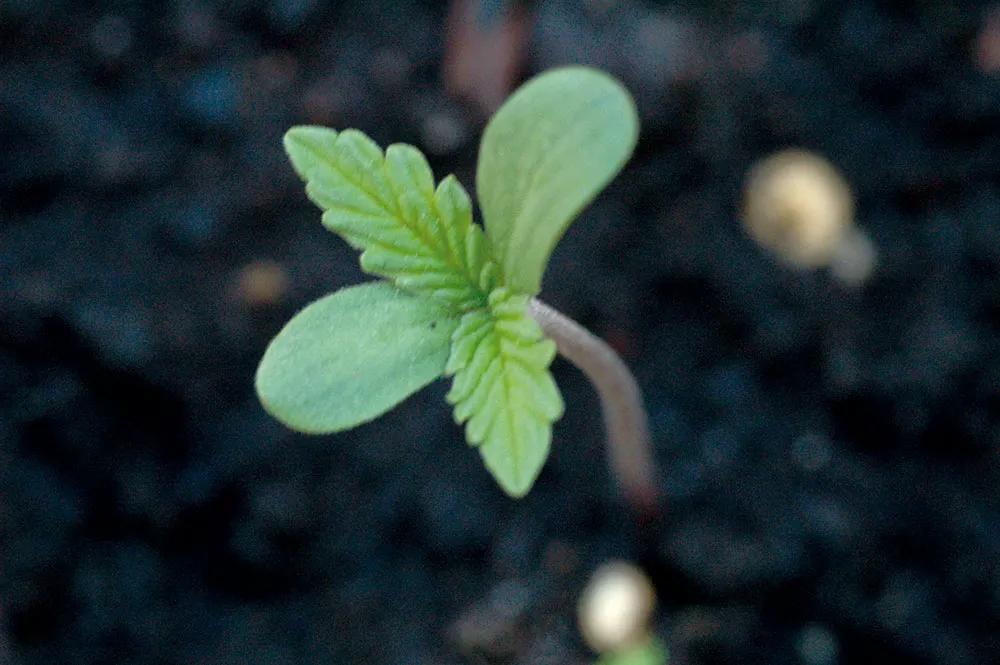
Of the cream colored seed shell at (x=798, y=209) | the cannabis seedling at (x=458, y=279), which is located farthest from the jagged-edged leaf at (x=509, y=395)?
the cream colored seed shell at (x=798, y=209)

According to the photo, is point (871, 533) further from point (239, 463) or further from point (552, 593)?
point (239, 463)

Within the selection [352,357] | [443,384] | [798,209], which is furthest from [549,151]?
[798,209]

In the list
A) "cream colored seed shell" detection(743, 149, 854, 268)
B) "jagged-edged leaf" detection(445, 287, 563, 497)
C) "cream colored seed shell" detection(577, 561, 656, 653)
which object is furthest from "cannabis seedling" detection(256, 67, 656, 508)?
"cream colored seed shell" detection(743, 149, 854, 268)

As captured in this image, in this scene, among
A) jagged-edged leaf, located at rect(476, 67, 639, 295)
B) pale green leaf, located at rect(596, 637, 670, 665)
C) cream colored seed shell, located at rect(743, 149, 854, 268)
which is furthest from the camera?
cream colored seed shell, located at rect(743, 149, 854, 268)

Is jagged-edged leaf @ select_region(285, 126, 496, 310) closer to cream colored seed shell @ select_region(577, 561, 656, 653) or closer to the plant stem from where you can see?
the plant stem

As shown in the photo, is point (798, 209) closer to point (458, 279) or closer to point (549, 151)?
point (549, 151)

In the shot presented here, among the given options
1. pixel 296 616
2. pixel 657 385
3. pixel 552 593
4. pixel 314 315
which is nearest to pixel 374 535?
pixel 296 616
